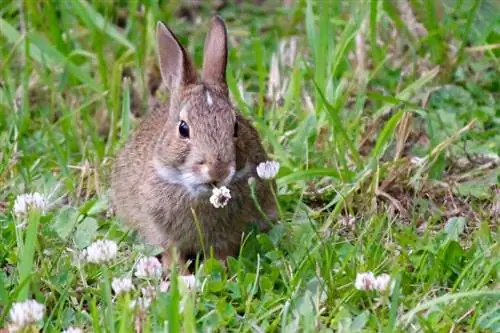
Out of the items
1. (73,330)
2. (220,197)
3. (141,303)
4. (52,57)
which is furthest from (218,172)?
(52,57)

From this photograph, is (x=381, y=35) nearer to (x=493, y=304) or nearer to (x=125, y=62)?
(x=125, y=62)

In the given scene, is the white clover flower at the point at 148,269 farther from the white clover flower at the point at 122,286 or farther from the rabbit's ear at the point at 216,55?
the rabbit's ear at the point at 216,55

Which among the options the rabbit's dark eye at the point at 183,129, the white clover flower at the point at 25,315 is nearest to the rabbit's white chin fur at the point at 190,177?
the rabbit's dark eye at the point at 183,129

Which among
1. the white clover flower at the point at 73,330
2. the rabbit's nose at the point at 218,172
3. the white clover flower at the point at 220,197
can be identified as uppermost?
the rabbit's nose at the point at 218,172

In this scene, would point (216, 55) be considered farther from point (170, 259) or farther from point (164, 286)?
point (164, 286)

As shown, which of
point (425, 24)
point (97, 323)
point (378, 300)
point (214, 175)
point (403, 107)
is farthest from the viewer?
point (425, 24)

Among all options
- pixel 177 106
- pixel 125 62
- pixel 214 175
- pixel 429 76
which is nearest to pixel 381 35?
pixel 429 76

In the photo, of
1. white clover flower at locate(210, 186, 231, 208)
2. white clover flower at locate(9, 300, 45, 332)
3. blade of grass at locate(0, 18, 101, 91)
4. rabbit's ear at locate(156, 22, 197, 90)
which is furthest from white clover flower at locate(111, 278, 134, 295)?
blade of grass at locate(0, 18, 101, 91)
